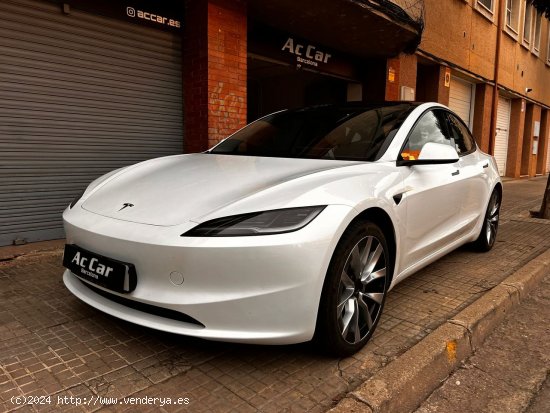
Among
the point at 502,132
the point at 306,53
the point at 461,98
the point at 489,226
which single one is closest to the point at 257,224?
the point at 489,226

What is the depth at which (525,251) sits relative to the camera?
4898 millimetres

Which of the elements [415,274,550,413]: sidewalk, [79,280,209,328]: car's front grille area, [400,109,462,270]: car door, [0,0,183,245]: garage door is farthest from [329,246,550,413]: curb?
[0,0,183,245]: garage door

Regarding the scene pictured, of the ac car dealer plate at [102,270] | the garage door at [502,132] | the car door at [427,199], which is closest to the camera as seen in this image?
the ac car dealer plate at [102,270]

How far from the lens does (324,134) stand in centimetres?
329

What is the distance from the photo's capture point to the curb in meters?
1.98

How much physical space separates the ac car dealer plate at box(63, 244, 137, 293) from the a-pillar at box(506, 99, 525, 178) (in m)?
18.1

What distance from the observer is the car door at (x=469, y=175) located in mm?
3836

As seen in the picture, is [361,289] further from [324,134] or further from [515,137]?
[515,137]

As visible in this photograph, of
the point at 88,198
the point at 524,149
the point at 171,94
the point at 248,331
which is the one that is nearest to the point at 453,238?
the point at 248,331

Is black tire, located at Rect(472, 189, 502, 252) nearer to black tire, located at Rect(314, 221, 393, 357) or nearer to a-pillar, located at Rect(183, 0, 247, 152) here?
black tire, located at Rect(314, 221, 393, 357)

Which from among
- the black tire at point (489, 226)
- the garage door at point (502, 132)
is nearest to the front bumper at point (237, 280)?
the black tire at point (489, 226)

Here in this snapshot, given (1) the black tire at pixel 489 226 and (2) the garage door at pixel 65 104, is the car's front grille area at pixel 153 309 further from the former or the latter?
(1) the black tire at pixel 489 226

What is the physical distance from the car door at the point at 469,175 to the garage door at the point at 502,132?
43.3 ft

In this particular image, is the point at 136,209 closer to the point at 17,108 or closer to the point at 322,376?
the point at 322,376
